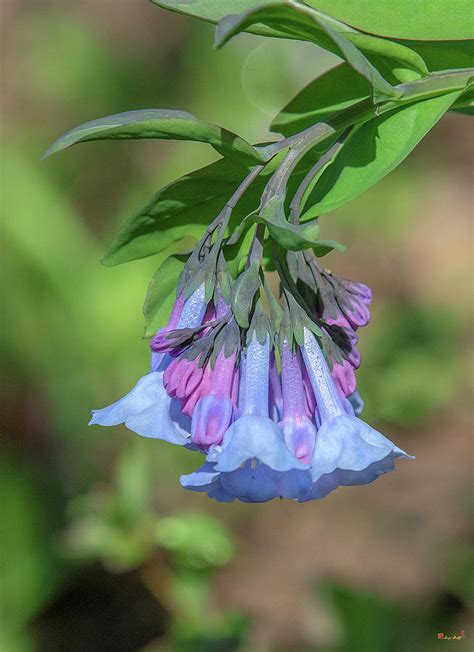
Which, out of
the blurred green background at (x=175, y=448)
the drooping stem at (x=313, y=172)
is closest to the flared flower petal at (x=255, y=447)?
the drooping stem at (x=313, y=172)

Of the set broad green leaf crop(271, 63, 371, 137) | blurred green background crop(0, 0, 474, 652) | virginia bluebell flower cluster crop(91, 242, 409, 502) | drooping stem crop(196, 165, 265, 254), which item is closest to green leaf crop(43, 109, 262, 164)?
drooping stem crop(196, 165, 265, 254)

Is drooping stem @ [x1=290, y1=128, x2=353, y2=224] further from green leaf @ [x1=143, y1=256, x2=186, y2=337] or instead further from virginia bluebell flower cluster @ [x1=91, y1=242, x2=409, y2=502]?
green leaf @ [x1=143, y1=256, x2=186, y2=337]

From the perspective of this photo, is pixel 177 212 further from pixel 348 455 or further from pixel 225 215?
pixel 348 455

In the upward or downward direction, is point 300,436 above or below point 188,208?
below

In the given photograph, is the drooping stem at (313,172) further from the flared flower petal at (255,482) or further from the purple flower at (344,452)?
the flared flower petal at (255,482)

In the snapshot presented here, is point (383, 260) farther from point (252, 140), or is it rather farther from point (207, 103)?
point (207, 103)
